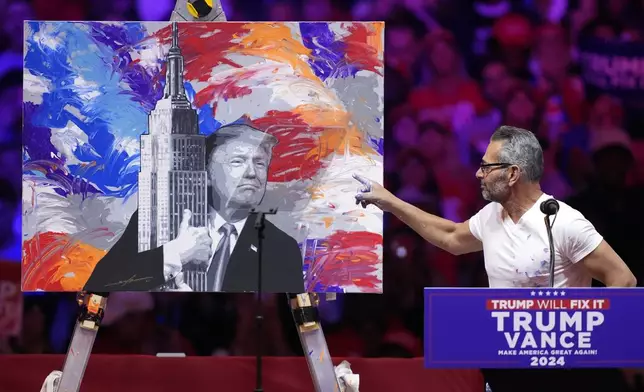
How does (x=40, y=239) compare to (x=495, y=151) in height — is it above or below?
below

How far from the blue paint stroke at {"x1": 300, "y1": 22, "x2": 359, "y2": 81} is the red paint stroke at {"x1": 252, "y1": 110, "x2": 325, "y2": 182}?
194 mm

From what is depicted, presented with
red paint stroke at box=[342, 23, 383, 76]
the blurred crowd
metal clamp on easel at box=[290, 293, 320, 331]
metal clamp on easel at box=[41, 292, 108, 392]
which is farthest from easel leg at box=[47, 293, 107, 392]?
red paint stroke at box=[342, 23, 383, 76]

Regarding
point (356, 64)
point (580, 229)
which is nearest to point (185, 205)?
point (356, 64)

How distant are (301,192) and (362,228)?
258mm

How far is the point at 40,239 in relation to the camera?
3.47 m

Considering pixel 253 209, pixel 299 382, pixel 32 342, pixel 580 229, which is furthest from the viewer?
pixel 32 342

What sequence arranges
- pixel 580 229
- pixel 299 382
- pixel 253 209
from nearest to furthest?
pixel 580 229 → pixel 253 209 → pixel 299 382

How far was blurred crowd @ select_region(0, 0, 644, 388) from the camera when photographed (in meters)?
4.18

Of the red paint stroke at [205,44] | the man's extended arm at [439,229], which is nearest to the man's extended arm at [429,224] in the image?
the man's extended arm at [439,229]

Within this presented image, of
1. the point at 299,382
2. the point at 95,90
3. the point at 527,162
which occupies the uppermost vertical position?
the point at 95,90

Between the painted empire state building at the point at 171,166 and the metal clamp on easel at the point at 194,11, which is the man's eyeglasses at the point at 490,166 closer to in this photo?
the painted empire state building at the point at 171,166

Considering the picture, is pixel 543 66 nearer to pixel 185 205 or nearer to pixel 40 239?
pixel 185 205

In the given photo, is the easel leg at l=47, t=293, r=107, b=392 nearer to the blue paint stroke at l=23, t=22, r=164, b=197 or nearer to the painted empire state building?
the painted empire state building

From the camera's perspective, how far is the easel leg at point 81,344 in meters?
3.30
